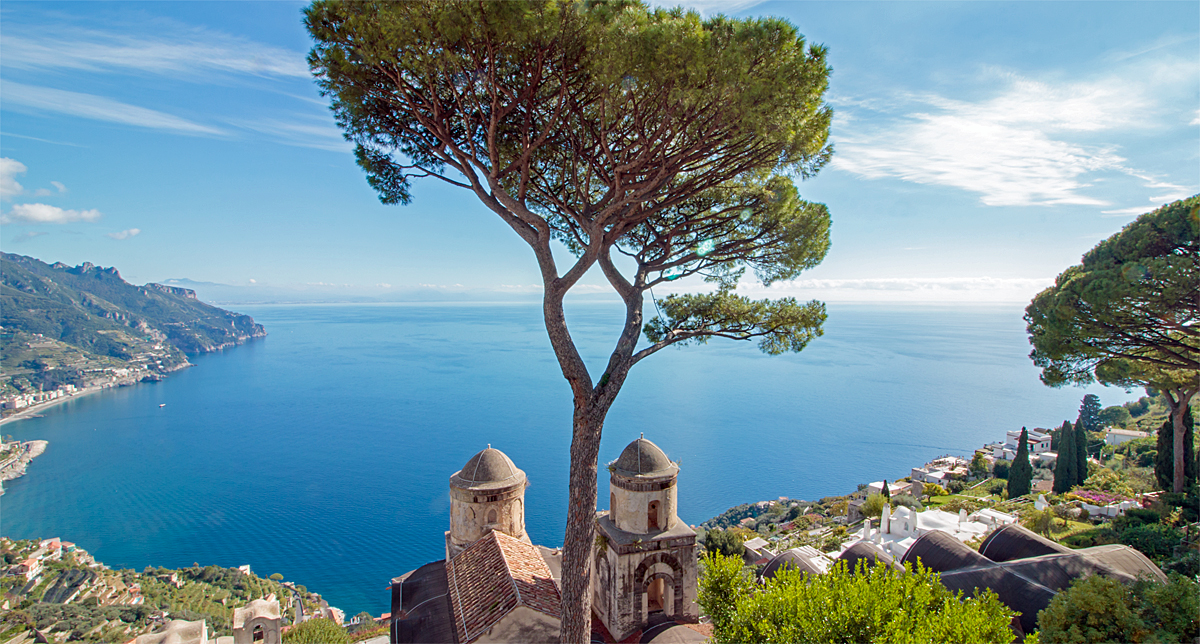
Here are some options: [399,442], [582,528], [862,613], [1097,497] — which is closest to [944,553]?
[862,613]

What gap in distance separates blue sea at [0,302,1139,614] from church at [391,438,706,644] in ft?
37.6

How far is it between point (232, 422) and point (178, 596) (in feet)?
141

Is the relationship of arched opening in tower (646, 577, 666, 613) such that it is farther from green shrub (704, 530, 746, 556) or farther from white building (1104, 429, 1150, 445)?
white building (1104, 429, 1150, 445)

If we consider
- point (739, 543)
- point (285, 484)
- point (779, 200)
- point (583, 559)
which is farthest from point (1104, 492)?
point (285, 484)

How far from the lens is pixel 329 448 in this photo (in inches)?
2094

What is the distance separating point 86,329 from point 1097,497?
124 meters

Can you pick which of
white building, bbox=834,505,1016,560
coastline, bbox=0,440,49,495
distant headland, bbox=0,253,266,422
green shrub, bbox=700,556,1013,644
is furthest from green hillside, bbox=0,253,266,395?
green shrub, bbox=700,556,1013,644

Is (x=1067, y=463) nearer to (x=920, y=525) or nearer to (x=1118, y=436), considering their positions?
(x=920, y=525)

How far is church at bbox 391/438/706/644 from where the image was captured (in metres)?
8.30

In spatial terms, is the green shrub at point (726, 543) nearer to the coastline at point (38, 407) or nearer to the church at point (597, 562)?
the church at point (597, 562)

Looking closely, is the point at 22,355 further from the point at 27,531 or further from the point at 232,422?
the point at 27,531

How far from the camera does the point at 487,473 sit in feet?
32.7

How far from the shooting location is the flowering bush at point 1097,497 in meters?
17.2

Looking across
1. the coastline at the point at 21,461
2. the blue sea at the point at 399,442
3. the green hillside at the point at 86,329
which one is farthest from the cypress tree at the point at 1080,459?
the green hillside at the point at 86,329
